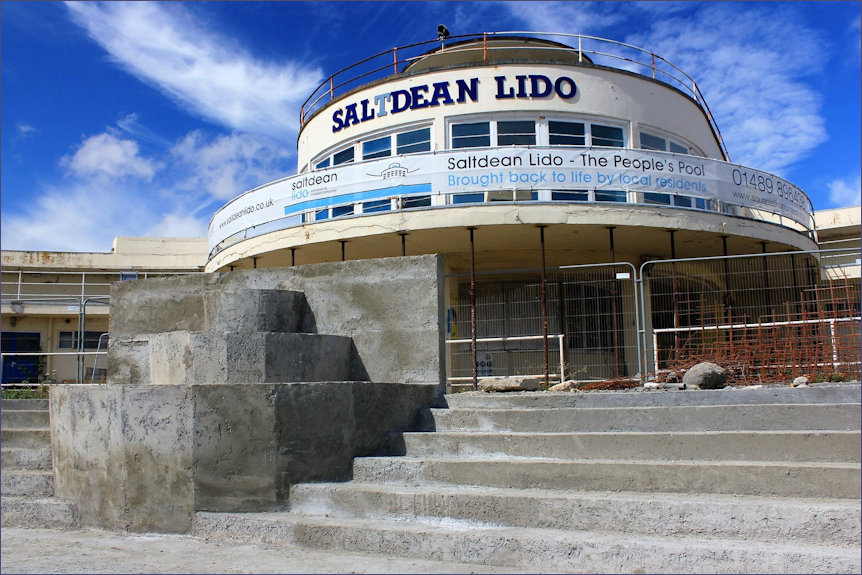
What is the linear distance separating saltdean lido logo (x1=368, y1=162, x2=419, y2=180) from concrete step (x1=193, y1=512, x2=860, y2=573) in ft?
27.9

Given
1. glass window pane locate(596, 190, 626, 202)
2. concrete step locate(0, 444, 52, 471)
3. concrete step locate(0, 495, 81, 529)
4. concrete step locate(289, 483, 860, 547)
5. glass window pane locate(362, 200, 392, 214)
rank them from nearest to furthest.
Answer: concrete step locate(289, 483, 860, 547) < concrete step locate(0, 495, 81, 529) < concrete step locate(0, 444, 52, 471) < glass window pane locate(596, 190, 626, 202) < glass window pane locate(362, 200, 392, 214)

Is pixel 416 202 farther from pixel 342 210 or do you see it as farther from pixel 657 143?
pixel 657 143

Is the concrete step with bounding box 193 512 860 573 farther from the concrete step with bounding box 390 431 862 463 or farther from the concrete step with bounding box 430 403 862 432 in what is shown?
the concrete step with bounding box 430 403 862 432

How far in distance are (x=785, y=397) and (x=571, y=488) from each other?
2.36 metres

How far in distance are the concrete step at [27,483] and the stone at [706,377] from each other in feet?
22.4

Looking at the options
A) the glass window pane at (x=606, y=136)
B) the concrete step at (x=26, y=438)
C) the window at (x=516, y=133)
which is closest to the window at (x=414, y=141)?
the window at (x=516, y=133)

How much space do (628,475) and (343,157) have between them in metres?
13.2

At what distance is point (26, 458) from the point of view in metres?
7.80

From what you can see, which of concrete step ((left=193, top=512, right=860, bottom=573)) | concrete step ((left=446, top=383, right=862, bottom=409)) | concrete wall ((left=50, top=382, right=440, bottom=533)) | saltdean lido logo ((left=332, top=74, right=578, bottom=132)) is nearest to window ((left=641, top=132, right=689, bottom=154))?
saltdean lido logo ((left=332, top=74, right=578, bottom=132))

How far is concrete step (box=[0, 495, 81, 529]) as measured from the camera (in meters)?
6.70

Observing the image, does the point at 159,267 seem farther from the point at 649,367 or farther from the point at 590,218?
the point at 649,367

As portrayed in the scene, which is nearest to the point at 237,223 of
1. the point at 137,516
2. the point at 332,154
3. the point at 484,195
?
the point at 332,154

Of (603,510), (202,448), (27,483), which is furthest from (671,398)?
(27,483)

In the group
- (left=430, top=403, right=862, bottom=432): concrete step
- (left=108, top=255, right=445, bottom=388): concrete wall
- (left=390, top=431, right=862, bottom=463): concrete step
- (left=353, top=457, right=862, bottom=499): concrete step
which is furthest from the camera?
(left=108, top=255, right=445, bottom=388): concrete wall
